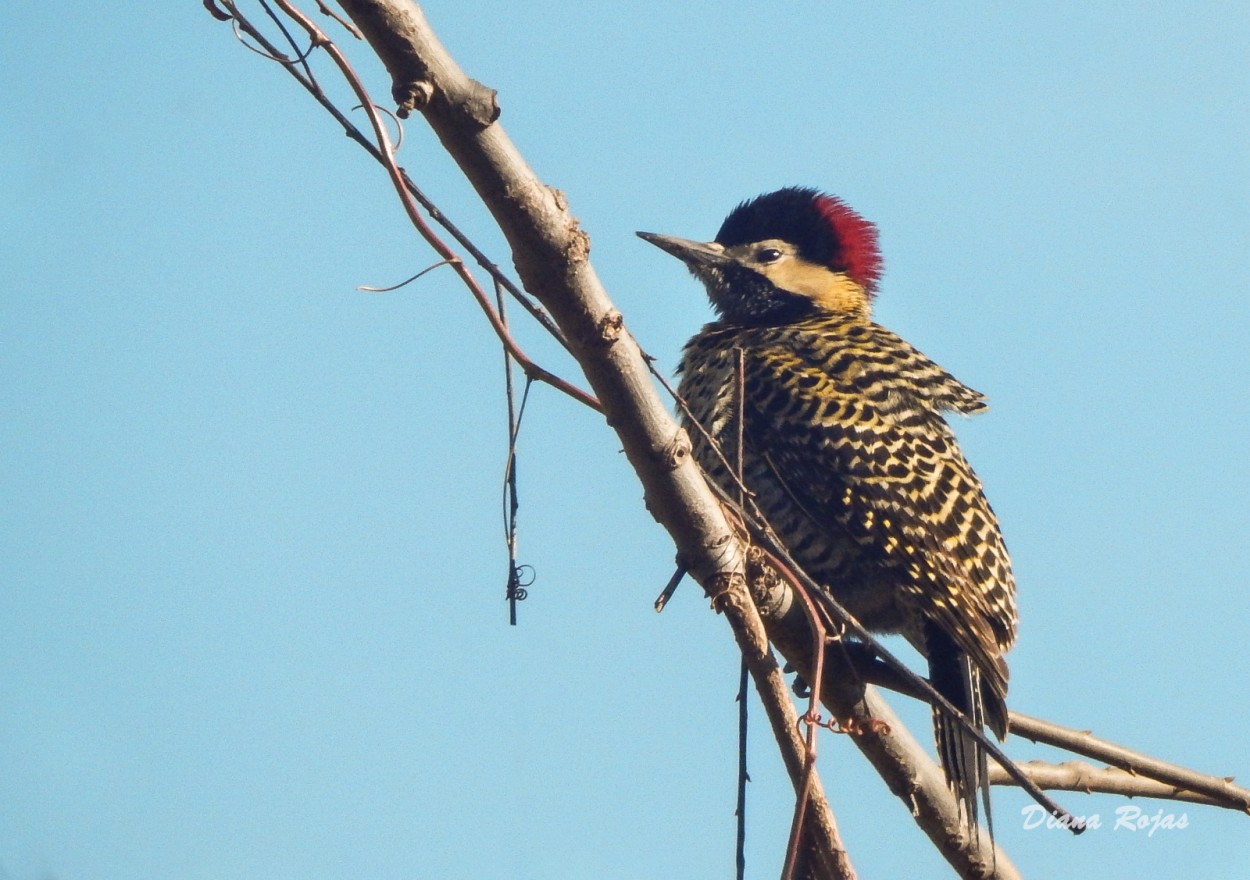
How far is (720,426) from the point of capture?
6.49 metres

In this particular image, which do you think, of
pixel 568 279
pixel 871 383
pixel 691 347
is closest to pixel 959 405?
pixel 871 383

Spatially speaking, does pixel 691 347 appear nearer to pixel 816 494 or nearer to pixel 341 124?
pixel 816 494

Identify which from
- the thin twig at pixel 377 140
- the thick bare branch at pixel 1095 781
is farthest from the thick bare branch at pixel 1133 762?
the thin twig at pixel 377 140

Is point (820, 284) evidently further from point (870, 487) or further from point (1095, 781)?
point (1095, 781)

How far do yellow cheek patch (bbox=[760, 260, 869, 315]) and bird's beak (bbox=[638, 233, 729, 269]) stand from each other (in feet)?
0.88

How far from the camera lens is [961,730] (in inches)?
200

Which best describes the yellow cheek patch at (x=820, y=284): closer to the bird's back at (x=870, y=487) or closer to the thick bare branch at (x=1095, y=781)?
the bird's back at (x=870, y=487)

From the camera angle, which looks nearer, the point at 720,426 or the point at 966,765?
the point at 966,765

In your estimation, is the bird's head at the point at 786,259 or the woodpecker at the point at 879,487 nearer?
the woodpecker at the point at 879,487

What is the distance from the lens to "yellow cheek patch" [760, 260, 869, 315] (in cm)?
Answer: 801

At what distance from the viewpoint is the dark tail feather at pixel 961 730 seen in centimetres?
523

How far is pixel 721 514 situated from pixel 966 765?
6.36 ft

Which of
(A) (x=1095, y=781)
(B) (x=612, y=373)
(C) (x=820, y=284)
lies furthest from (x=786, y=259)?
(B) (x=612, y=373)

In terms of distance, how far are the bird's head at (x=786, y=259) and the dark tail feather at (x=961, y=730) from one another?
8.00 ft
